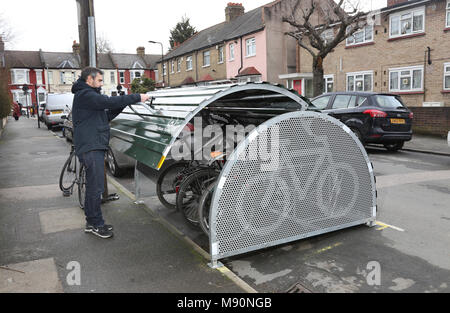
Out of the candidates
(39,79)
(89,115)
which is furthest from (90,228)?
(39,79)

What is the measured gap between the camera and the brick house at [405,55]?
18.0m

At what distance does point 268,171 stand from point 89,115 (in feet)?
7.34

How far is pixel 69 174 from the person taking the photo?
6.79m

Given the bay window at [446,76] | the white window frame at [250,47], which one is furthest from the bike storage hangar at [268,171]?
the white window frame at [250,47]

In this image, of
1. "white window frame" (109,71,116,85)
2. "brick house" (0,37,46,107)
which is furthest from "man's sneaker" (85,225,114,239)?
"white window frame" (109,71,116,85)

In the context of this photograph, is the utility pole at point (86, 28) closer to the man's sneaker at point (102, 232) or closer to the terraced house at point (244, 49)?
the man's sneaker at point (102, 232)

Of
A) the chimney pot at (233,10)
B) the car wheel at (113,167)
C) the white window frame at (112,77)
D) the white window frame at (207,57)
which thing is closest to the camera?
the car wheel at (113,167)

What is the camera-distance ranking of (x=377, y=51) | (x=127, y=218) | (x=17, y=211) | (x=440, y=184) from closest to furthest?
(x=127, y=218) < (x=17, y=211) < (x=440, y=184) < (x=377, y=51)

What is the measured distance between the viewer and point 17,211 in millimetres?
5855

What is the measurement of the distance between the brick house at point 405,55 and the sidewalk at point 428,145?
359cm

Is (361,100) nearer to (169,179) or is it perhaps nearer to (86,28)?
(169,179)
